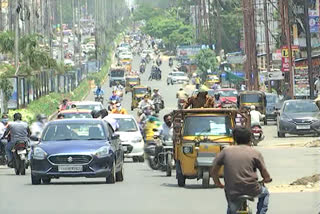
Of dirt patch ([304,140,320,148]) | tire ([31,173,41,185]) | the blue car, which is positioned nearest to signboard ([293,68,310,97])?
dirt patch ([304,140,320,148])

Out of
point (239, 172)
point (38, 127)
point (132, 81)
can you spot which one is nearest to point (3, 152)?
point (38, 127)

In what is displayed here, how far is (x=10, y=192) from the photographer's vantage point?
981 inches

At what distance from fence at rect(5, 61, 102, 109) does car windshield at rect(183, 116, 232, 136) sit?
33.2m

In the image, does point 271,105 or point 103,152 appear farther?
point 271,105

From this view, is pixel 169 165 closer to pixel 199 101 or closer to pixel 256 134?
pixel 199 101

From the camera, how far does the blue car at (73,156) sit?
26.0m

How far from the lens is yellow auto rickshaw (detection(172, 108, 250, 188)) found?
25.0 m

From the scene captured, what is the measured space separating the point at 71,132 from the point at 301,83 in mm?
38261

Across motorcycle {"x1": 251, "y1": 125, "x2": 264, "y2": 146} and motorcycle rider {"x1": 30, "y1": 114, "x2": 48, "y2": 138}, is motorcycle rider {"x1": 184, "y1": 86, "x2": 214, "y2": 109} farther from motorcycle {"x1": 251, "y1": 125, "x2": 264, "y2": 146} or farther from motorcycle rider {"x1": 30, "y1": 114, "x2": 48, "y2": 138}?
motorcycle {"x1": 251, "y1": 125, "x2": 264, "y2": 146}

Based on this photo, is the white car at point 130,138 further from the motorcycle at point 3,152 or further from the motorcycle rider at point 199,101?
the motorcycle rider at point 199,101

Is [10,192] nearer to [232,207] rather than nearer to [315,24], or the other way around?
[232,207]

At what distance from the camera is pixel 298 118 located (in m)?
50.5

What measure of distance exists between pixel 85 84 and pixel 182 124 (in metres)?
96.6

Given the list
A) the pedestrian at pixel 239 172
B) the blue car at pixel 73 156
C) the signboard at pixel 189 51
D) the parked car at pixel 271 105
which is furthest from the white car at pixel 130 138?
the signboard at pixel 189 51
